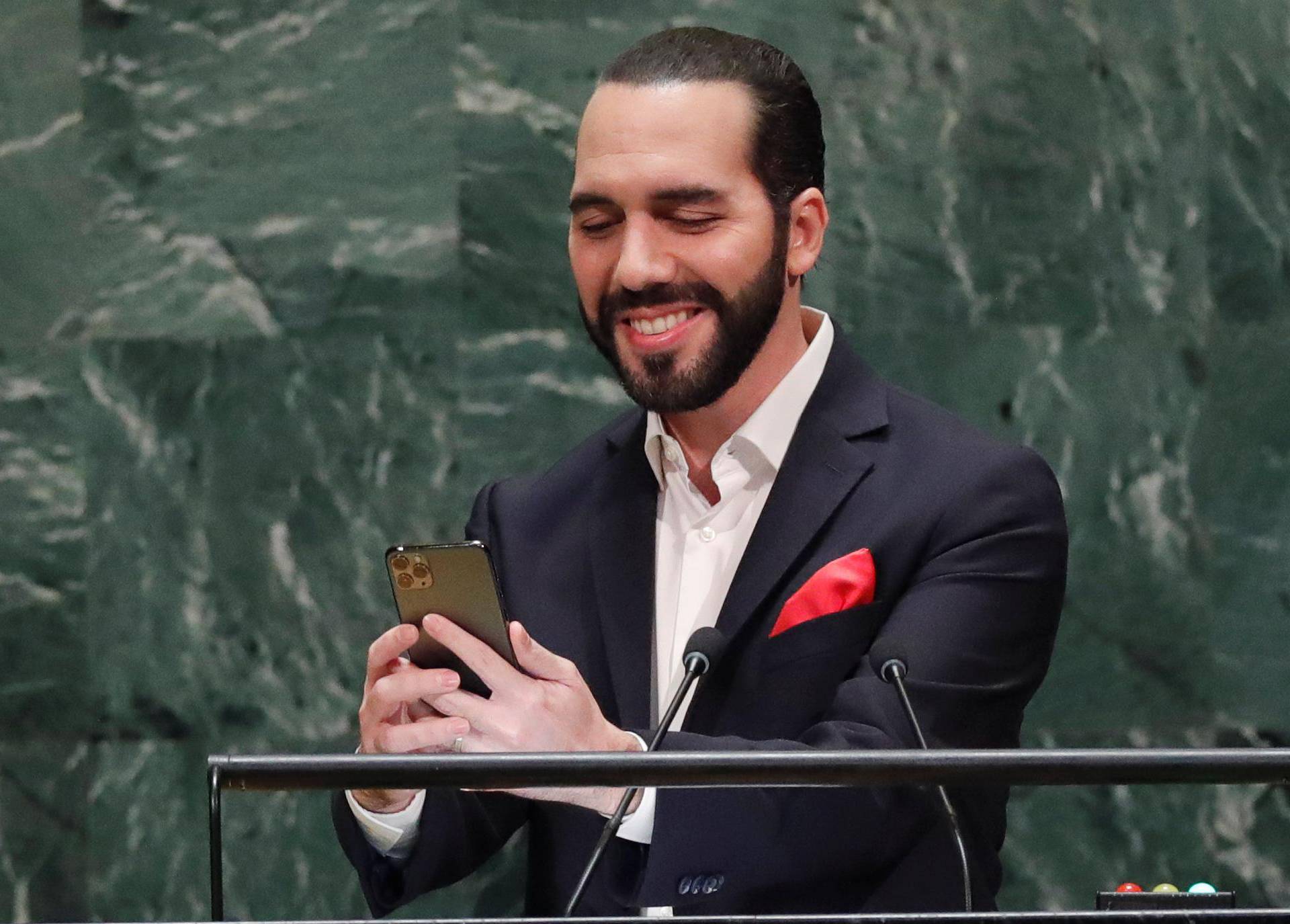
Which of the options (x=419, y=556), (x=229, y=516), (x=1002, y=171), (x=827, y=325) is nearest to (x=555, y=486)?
(x=827, y=325)

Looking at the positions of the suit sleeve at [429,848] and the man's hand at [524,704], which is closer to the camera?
the man's hand at [524,704]

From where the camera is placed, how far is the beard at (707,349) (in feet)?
7.89

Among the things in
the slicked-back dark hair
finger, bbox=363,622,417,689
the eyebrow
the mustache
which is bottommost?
finger, bbox=363,622,417,689

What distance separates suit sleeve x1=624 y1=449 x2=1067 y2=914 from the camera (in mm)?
2104

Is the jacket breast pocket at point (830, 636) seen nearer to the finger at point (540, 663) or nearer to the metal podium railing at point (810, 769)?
the finger at point (540, 663)

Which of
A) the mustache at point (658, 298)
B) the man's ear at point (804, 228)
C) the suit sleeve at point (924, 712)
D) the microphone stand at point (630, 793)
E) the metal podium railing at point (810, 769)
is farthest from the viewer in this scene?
the man's ear at point (804, 228)

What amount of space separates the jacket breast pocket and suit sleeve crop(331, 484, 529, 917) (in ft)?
1.51

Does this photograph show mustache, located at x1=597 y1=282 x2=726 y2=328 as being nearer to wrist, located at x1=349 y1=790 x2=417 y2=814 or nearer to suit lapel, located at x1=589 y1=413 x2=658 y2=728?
suit lapel, located at x1=589 y1=413 x2=658 y2=728

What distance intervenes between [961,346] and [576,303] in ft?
2.44

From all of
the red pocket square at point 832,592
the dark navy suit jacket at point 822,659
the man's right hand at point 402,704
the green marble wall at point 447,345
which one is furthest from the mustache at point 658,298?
the green marble wall at point 447,345

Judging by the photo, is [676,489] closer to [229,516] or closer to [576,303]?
[576,303]

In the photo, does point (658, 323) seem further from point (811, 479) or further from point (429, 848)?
point (429, 848)

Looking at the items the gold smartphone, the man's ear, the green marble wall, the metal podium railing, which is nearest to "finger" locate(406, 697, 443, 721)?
the gold smartphone

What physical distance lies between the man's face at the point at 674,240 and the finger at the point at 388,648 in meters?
0.60
